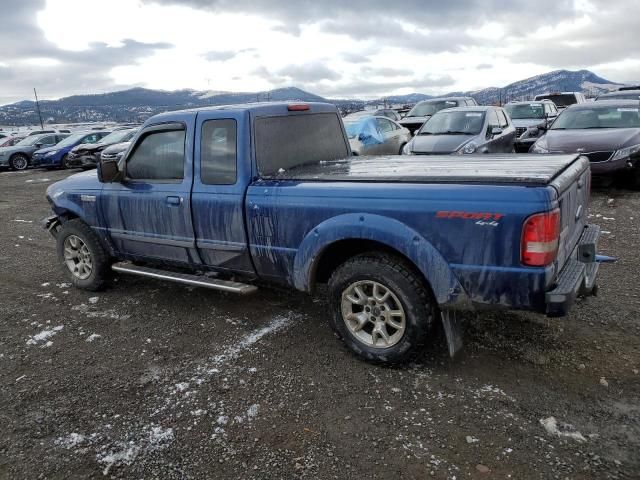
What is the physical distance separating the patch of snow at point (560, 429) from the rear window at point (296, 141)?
2.64 meters

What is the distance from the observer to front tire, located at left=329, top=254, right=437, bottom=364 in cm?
326

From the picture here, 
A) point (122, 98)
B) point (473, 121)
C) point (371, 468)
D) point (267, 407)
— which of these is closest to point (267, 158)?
point (267, 407)

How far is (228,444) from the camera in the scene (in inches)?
112

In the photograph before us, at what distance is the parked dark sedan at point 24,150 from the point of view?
21.3 meters

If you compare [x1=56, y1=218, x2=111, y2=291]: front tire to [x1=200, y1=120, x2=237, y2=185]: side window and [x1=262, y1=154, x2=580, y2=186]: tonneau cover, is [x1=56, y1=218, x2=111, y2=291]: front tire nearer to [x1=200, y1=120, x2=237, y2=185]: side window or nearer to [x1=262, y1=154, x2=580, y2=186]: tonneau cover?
[x1=200, y1=120, x2=237, y2=185]: side window

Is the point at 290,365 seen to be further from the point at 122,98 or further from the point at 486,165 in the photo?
the point at 122,98

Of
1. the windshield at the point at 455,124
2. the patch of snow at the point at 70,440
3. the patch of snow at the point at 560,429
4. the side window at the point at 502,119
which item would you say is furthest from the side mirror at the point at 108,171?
the side window at the point at 502,119

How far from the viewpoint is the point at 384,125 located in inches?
537

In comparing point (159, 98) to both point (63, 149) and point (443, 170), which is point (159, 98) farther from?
point (443, 170)

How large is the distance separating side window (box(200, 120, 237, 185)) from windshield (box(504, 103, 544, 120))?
14230 mm

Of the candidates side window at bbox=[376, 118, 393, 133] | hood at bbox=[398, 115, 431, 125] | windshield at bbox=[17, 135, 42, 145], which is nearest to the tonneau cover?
side window at bbox=[376, 118, 393, 133]

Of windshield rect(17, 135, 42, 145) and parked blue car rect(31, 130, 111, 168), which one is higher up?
windshield rect(17, 135, 42, 145)

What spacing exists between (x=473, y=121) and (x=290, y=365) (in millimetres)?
8647

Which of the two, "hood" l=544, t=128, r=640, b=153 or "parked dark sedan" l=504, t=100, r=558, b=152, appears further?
"parked dark sedan" l=504, t=100, r=558, b=152
